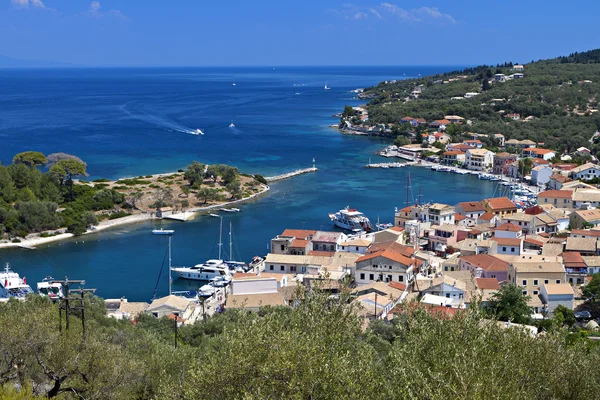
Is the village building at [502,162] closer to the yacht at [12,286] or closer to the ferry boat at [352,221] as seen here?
the ferry boat at [352,221]

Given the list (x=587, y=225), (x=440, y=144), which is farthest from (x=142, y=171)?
(x=587, y=225)

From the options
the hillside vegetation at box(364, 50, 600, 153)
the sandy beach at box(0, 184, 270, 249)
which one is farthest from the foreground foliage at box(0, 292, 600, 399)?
the hillside vegetation at box(364, 50, 600, 153)

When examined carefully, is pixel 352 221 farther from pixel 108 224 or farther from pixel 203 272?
pixel 108 224

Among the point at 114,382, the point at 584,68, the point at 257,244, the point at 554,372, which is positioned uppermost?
the point at 584,68

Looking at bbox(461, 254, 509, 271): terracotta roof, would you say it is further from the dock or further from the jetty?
the jetty

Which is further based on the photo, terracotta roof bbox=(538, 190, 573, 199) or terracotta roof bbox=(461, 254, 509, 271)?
terracotta roof bbox=(538, 190, 573, 199)

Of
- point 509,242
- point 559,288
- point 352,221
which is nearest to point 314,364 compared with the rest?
point 559,288

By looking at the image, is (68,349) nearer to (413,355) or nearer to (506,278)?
(413,355)
